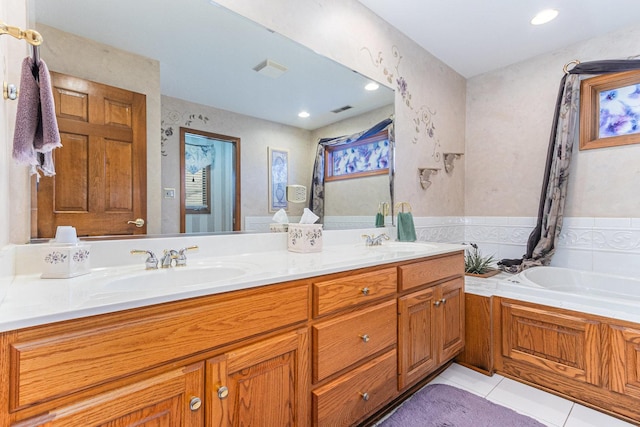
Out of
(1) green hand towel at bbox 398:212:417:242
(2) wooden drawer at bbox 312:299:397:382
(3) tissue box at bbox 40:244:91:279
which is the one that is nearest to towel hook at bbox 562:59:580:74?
(1) green hand towel at bbox 398:212:417:242

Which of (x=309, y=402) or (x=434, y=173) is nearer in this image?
(x=309, y=402)

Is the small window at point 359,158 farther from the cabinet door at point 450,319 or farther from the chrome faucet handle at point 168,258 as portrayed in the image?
the chrome faucet handle at point 168,258

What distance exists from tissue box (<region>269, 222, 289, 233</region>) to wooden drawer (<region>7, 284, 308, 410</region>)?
2.16ft

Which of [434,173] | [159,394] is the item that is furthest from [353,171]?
[159,394]

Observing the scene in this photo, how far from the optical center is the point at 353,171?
2.06 metres

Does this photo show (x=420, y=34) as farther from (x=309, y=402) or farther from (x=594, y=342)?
(x=309, y=402)

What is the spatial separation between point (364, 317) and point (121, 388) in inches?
34.8

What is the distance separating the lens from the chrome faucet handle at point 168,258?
1.14 m

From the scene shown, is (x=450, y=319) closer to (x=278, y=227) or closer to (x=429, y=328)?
(x=429, y=328)

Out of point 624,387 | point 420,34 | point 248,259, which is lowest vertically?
point 624,387

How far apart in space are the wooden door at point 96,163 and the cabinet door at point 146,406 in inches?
25.6

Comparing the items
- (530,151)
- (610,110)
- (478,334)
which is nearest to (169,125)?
(478,334)

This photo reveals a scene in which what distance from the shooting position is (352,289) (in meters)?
1.24

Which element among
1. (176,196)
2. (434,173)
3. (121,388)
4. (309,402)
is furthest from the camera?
(434,173)
